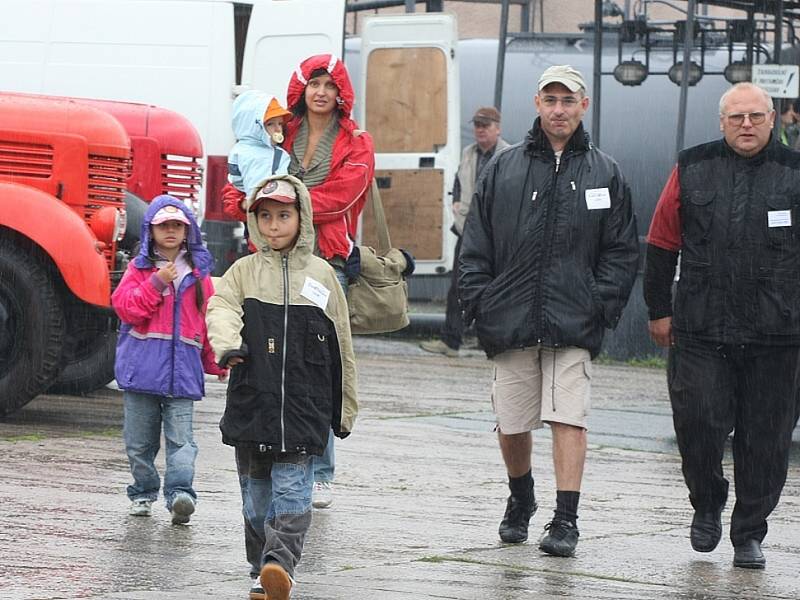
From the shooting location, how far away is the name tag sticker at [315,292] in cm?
618

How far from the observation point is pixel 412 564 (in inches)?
260

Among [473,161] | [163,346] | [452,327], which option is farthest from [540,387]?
[452,327]

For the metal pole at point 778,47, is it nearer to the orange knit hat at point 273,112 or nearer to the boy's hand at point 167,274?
the orange knit hat at point 273,112

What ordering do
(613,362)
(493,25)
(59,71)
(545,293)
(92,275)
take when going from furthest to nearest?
(493,25), (613,362), (59,71), (92,275), (545,293)

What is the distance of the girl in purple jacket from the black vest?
77.0 inches

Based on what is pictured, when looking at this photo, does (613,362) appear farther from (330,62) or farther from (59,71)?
(330,62)

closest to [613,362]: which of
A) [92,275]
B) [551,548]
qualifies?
[92,275]

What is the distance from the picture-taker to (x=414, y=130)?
1677 cm

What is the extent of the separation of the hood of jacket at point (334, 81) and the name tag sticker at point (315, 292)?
6.62 ft

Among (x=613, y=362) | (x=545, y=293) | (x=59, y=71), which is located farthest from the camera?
(x=613, y=362)

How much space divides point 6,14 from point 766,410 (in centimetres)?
944

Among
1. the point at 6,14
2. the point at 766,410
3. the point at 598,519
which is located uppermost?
the point at 6,14

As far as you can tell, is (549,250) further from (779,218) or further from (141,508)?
(141,508)

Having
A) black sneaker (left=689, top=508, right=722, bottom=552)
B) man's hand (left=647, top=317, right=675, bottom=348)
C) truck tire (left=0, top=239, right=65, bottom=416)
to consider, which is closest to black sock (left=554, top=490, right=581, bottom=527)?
black sneaker (left=689, top=508, right=722, bottom=552)
